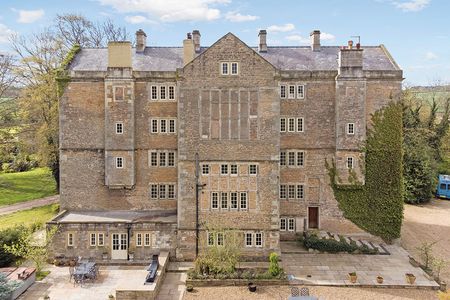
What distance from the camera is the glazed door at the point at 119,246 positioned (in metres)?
28.0

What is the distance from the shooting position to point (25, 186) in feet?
180

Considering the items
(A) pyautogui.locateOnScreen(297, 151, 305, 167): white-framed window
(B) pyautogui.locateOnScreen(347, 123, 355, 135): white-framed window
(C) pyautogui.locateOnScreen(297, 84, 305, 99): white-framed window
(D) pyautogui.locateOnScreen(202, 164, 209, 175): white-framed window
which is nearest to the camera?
(D) pyautogui.locateOnScreen(202, 164, 209, 175): white-framed window

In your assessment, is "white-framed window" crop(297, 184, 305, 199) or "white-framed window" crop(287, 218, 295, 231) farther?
"white-framed window" crop(287, 218, 295, 231)

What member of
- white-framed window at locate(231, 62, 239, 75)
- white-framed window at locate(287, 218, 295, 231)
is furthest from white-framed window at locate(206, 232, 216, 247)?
white-framed window at locate(231, 62, 239, 75)

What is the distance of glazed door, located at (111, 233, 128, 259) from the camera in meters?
28.0

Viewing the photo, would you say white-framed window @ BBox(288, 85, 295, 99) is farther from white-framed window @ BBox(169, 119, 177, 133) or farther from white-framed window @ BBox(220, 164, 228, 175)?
white-framed window @ BBox(169, 119, 177, 133)

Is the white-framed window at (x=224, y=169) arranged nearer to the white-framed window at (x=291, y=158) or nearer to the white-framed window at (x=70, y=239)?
the white-framed window at (x=291, y=158)

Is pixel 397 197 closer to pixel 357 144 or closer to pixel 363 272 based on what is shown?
pixel 357 144

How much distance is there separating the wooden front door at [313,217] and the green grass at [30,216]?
2490 cm

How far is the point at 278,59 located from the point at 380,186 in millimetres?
13879

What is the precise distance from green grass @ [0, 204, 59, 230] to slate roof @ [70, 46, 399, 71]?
15956 millimetres

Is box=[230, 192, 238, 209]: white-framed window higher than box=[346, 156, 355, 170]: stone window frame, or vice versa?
box=[346, 156, 355, 170]: stone window frame

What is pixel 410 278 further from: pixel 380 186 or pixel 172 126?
pixel 172 126

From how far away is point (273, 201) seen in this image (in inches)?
1096
